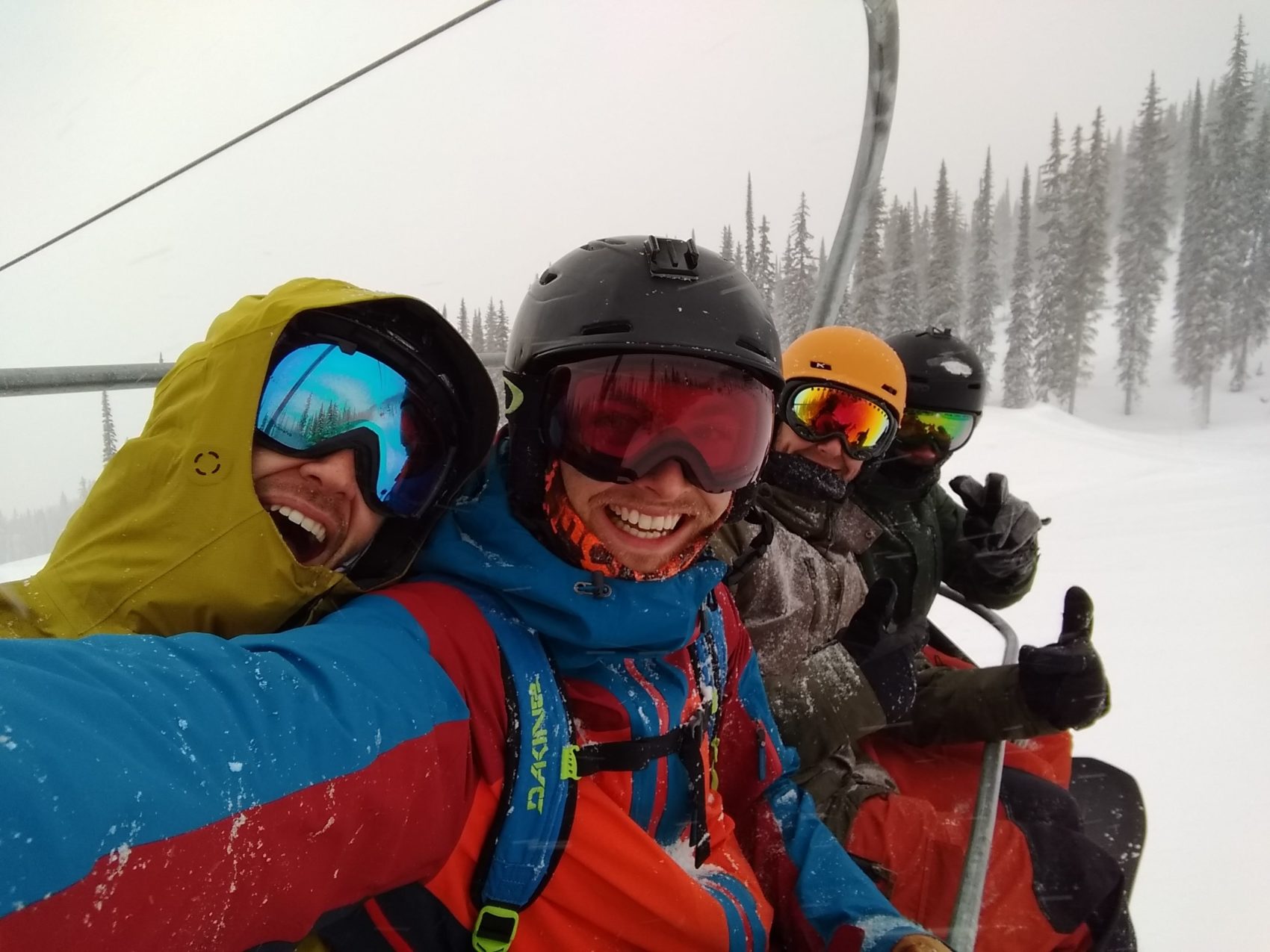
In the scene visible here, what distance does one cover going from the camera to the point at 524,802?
115 cm

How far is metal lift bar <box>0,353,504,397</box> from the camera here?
2.02m

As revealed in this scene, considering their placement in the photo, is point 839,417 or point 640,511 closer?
point 640,511

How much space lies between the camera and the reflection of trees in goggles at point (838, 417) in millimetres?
2662

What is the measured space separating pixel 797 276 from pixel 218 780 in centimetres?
3170

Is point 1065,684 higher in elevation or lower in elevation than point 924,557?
lower

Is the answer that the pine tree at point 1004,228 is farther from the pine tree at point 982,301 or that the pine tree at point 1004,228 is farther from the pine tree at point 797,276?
the pine tree at point 797,276

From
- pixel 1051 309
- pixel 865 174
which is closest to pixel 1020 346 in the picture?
pixel 1051 309

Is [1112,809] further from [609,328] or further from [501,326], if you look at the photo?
[501,326]

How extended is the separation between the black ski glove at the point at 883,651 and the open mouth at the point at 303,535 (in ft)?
6.01

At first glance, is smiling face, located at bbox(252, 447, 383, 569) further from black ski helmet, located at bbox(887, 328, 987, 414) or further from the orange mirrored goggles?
black ski helmet, located at bbox(887, 328, 987, 414)

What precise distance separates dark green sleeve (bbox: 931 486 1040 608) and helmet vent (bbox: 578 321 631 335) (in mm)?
2523

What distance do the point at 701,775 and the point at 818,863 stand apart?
49 cm

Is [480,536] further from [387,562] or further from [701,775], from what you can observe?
[701,775]

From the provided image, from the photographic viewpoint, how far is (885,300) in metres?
32.9
